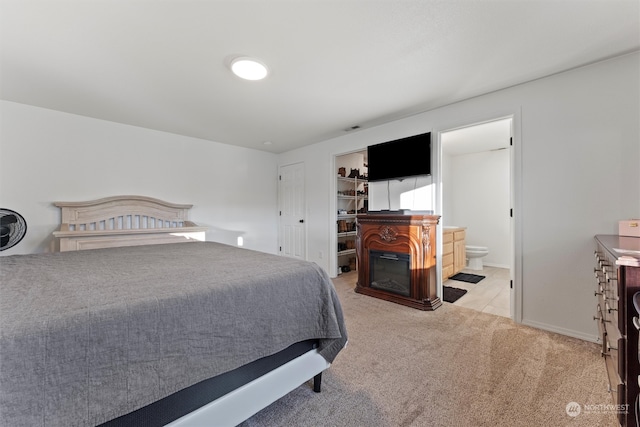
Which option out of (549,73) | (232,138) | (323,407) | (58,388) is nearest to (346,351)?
(323,407)

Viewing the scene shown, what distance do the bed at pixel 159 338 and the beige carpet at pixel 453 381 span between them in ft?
0.74

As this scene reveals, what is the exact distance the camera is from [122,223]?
3.39m

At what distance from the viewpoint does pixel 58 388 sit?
714 millimetres

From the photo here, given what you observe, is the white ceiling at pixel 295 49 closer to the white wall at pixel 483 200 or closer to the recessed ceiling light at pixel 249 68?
the recessed ceiling light at pixel 249 68

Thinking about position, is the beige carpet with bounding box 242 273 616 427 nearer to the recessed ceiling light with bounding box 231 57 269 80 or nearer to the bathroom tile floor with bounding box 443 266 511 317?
the bathroom tile floor with bounding box 443 266 511 317

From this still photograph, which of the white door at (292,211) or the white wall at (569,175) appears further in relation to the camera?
the white door at (292,211)

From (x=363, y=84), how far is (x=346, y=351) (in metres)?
2.42

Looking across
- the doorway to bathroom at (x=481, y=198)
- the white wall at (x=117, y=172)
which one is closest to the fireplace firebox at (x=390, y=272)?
the doorway to bathroom at (x=481, y=198)

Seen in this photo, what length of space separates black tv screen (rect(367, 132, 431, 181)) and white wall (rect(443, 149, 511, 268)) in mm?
2586

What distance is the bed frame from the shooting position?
1.08m

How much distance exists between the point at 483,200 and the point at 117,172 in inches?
249

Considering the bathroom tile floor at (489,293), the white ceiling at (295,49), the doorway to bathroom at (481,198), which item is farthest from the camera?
the doorway to bathroom at (481,198)

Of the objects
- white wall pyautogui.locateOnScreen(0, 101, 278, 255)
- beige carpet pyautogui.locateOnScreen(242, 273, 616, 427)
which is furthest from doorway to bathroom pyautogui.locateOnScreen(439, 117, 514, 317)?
white wall pyautogui.locateOnScreen(0, 101, 278, 255)

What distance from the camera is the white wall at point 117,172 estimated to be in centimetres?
286
